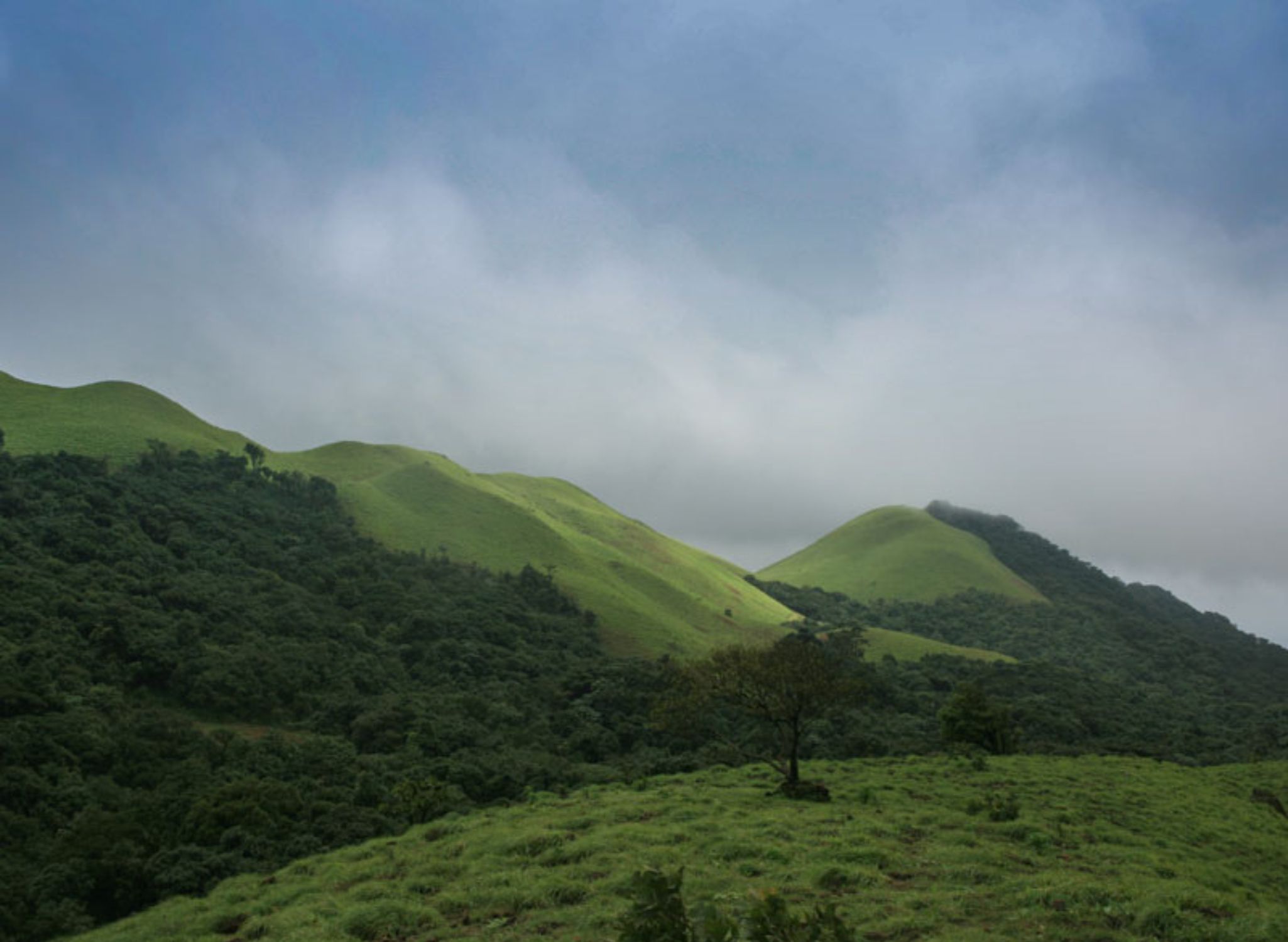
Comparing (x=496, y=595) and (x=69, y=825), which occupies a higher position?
(x=496, y=595)

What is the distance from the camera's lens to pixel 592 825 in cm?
2789

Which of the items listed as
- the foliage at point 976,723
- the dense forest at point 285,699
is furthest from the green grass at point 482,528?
the foliage at point 976,723

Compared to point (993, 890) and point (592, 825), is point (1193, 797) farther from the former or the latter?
point (592, 825)

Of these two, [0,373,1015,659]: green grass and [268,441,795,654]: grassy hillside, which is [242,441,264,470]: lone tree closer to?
[0,373,1015,659]: green grass

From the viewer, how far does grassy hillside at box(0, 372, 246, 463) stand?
119 meters

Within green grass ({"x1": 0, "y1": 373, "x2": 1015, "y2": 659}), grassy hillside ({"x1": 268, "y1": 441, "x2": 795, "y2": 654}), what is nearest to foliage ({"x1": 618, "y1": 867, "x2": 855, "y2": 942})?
green grass ({"x1": 0, "y1": 373, "x2": 1015, "y2": 659})

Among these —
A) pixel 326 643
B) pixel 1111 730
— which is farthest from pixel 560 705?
pixel 1111 730

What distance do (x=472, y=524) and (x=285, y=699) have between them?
77990 millimetres

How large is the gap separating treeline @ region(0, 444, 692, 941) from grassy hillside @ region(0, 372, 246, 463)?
28.4 feet

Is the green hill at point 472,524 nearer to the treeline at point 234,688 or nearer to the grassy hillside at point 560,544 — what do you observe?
the grassy hillside at point 560,544

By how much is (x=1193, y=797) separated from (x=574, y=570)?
106m

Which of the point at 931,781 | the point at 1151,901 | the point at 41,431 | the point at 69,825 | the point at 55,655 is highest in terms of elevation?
the point at 41,431

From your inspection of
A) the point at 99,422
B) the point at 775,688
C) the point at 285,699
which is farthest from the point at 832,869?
the point at 99,422

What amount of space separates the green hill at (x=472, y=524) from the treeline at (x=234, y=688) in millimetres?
8456
